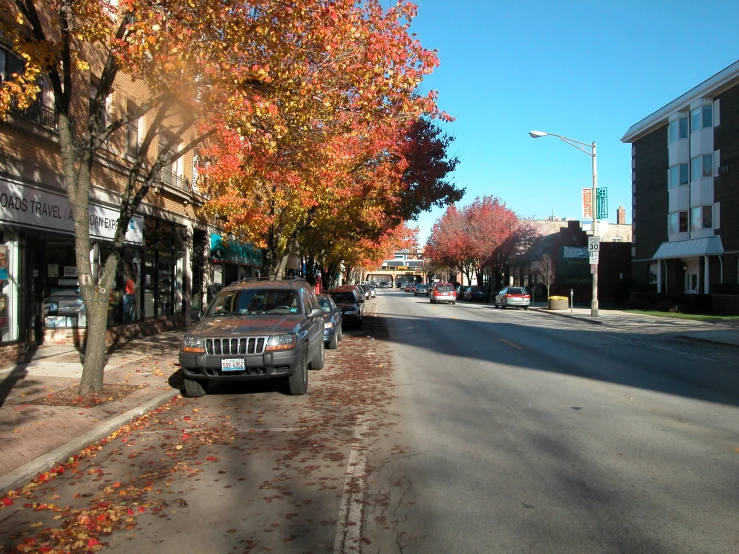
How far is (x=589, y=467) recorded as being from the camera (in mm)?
5816

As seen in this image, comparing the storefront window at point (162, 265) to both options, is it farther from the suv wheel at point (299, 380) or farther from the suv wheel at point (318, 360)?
the suv wheel at point (299, 380)

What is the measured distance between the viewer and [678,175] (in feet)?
118

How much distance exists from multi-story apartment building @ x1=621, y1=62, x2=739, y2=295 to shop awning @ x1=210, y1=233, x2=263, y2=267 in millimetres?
23299

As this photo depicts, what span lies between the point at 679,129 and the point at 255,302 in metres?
33.4

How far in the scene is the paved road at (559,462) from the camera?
4.35 m

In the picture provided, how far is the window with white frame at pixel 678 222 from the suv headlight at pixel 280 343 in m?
33.0

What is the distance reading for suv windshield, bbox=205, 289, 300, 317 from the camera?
34.2 feet

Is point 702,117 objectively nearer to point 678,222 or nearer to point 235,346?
point 678,222

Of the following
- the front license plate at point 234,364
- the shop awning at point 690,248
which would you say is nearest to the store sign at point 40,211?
the front license plate at point 234,364

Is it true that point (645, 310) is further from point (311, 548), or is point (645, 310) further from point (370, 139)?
point (311, 548)

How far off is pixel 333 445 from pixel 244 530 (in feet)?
7.56

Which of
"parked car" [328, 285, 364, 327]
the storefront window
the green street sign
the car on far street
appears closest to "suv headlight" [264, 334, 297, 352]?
the storefront window

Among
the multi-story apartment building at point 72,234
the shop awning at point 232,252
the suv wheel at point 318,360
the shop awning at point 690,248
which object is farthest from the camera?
the shop awning at point 690,248

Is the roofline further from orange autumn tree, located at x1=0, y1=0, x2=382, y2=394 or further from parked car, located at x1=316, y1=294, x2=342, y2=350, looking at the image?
orange autumn tree, located at x1=0, y1=0, x2=382, y2=394
